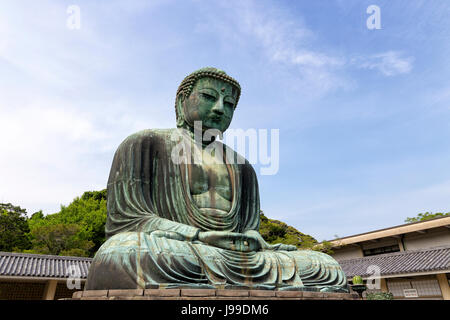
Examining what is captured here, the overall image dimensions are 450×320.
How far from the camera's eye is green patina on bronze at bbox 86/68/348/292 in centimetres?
317

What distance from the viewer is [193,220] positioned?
412 centimetres

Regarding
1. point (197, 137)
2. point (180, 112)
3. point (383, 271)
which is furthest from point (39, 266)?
point (383, 271)

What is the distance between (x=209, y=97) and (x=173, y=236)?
2.25 metres

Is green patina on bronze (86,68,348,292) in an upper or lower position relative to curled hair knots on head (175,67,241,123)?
lower

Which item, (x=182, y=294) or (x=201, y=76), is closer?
(x=182, y=294)

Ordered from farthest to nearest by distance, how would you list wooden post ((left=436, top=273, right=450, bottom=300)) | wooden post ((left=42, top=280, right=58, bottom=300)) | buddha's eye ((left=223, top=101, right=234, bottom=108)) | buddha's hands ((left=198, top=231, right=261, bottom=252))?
wooden post ((left=42, top=280, right=58, bottom=300)), wooden post ((left=436, top=273, right=450, bottom=300)), buddha's eye ((left=223, top=101, right=234, bottom=108)), buddha's hands ((left=198, top=231, right=261, bottom=252))

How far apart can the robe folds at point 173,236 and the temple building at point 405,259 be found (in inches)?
435

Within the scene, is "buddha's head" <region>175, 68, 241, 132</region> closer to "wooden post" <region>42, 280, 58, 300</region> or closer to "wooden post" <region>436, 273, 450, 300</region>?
"wooden post" <region>42, 280, 58, 300</region>

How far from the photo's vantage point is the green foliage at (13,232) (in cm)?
2027

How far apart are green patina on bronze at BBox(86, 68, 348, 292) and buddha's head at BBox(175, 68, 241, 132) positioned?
15 millimetres
